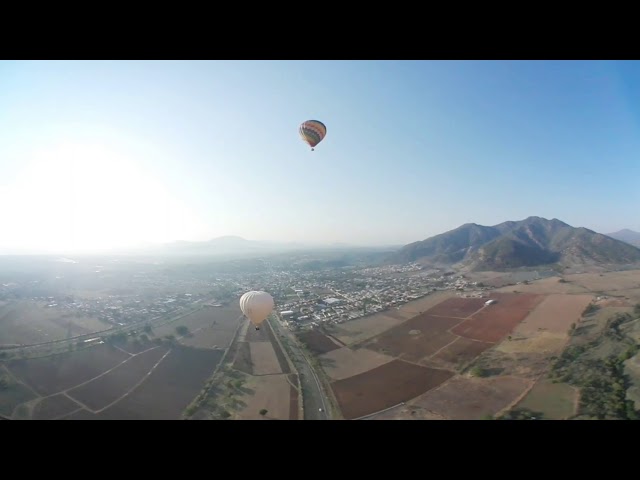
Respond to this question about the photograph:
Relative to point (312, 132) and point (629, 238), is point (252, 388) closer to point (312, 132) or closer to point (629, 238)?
point (312, 132)

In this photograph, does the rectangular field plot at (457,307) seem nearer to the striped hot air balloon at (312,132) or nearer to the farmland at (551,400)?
the farmland at (551,400)

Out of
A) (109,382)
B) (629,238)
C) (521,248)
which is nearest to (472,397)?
(109,382)

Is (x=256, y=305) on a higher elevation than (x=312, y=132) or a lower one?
lower

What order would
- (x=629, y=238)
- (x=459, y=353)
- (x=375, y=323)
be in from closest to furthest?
(x=459, y=353) < (x=375, y=323) < (x=629, y=238)

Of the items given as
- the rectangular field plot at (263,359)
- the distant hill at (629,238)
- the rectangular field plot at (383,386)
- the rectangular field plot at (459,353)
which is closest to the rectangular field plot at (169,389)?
the rectangular field plot at (263,359)
